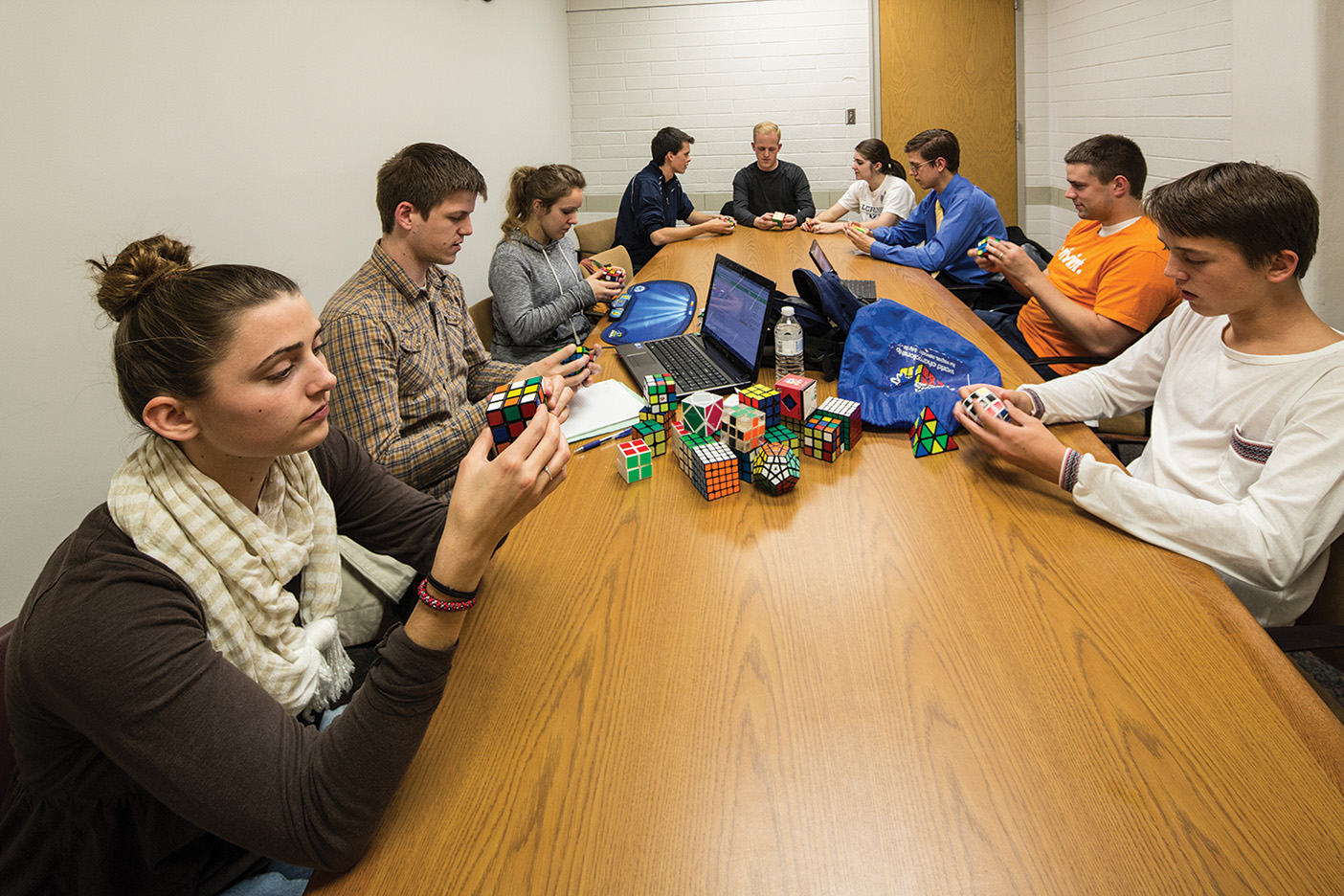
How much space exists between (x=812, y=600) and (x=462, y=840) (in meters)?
0.61

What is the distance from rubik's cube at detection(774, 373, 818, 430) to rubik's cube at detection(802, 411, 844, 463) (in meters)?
0.02

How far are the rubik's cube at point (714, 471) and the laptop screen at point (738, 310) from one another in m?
0.52

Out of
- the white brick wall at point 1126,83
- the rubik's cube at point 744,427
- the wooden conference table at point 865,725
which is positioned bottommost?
the wooden conference table at point 865,725

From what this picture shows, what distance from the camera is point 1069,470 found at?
1.47m

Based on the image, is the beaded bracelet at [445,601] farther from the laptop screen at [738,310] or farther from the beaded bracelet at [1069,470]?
the laptop screen at [738,310]

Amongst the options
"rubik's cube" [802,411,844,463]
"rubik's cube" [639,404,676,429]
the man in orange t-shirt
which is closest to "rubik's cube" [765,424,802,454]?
"rubik's cube" [802,411,844,463]

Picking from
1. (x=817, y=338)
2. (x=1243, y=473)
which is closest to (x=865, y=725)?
(x=1243, y=473)

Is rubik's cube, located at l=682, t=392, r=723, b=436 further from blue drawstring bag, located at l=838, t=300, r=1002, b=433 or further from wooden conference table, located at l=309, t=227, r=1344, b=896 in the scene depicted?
blue drawstring bag, located at l=838, t=300, r=1002, b=433

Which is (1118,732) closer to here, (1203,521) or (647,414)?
(1203,521)

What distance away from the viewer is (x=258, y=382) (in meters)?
1.07

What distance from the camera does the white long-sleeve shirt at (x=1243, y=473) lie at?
49.8 inches

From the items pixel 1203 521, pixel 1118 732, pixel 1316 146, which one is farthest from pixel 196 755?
pixel 1316 146

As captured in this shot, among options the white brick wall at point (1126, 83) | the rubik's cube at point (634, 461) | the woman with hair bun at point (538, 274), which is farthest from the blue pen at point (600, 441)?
the white brick wall at point (1126, 83)

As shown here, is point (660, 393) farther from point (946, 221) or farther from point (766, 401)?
point (946, 221)
